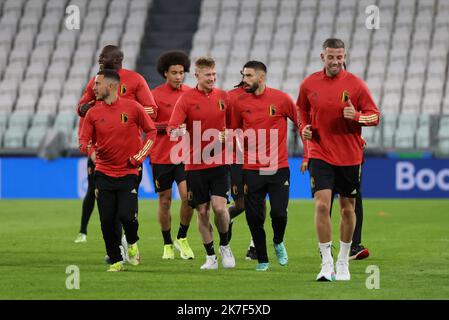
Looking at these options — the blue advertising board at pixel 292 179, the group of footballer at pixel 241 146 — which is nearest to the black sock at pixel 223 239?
the group of footballer at pixel 241 146

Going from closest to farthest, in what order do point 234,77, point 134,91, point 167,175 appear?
point 134,91 < point 167,175 < point 234,77

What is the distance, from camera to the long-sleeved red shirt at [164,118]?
13984 millimetres

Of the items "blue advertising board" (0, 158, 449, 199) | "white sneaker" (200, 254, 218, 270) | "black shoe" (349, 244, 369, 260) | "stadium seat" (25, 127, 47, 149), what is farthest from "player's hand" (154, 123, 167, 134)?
"stadium seat" (25, 127, 47, 149)

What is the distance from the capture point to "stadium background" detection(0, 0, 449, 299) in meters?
21.0

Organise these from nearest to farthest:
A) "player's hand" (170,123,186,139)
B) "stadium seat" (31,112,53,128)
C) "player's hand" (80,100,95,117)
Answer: "player's hand" (170,123,186,139)
"player's hand" (80,100,95,117)
"stadium seat" (31,112,53,128)

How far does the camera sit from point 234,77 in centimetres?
2983

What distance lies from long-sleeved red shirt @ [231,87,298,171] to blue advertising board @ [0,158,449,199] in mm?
12994

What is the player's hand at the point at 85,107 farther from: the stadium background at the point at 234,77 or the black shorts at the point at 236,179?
the stadium background at the point at 234,77

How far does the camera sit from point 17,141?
2828 centimetres

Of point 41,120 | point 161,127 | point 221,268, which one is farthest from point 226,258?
point 41,120

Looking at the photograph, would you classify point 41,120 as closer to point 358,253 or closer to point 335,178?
point 358,253

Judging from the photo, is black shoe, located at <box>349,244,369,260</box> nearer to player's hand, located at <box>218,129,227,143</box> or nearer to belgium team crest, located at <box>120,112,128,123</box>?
player's hand, located at <box>218,129,227,143</box>

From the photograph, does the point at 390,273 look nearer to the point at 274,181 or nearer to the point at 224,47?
the point at 274,181

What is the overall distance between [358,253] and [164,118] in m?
2.82
